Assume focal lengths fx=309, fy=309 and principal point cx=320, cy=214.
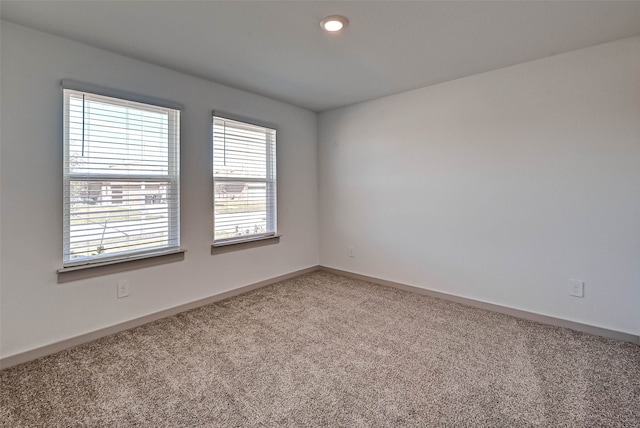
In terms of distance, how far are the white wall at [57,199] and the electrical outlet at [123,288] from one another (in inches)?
1.7

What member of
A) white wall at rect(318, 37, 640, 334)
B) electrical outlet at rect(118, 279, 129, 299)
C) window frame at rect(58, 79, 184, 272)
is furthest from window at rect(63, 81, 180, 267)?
white wall at rect(318, 37, 640, 334)

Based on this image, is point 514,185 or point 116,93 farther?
point 514,185

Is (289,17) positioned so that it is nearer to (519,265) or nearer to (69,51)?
(69,51)

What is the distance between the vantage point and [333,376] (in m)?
1.98

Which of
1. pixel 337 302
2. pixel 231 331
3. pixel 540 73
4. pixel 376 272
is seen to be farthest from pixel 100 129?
pixel 540 73

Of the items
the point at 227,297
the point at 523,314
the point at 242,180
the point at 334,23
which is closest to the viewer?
the point at 334,23

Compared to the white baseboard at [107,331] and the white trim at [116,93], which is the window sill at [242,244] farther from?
the white trim at [116,93]

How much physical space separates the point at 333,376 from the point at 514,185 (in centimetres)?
236

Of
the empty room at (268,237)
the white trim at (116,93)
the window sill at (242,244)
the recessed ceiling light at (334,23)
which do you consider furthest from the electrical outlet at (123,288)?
the recessed ceiling light at (334,23)

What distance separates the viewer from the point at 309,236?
4473 mm

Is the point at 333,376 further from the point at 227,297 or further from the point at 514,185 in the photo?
the point at 514,185

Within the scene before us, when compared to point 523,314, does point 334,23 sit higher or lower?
higher

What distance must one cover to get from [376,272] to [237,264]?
5.71 ft

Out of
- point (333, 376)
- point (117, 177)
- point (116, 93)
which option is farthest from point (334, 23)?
point (333, 376)
